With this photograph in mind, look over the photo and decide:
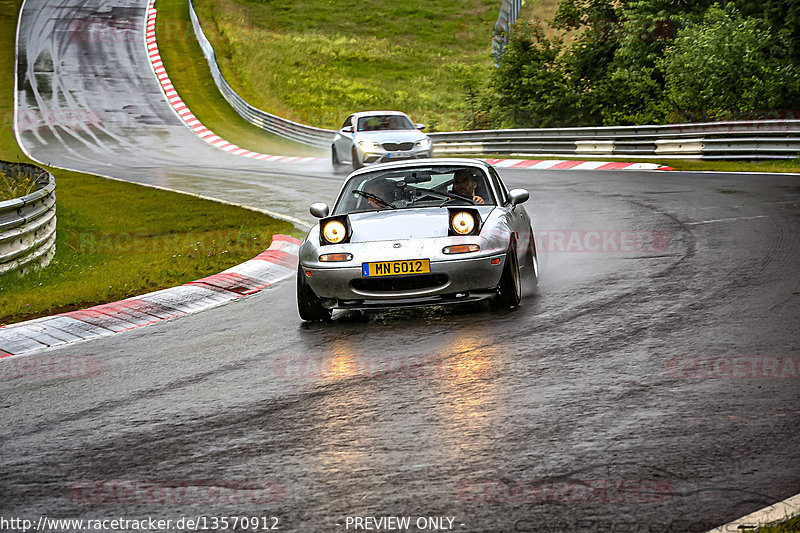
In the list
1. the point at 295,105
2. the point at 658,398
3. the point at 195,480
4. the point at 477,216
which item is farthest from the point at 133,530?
the point at 295,105

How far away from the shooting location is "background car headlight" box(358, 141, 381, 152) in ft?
74.6

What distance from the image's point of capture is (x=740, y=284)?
7941mm

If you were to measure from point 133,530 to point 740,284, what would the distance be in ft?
18.7

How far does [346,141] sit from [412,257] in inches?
664

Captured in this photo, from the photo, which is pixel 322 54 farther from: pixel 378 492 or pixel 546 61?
pixel 378 492

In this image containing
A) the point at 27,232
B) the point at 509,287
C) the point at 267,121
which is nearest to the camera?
the point at 509,287

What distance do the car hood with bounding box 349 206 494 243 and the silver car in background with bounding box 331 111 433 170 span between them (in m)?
14.3

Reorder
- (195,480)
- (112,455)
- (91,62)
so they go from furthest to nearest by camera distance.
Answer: (91,62) < (112,455) < (195,480)

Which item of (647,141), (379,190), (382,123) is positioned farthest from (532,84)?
(379,190)

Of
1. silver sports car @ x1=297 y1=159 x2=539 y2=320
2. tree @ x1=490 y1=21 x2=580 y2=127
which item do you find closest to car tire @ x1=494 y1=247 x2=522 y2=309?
silver sports car @ x1=297 y1=159 x2=539 y2=320

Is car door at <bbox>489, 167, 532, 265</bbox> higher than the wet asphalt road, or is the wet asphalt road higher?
car door at <bbox>489, 167, 532, 265</bbox>

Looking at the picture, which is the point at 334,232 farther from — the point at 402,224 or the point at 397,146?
the point at 397,146

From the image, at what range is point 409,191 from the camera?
8.87 m

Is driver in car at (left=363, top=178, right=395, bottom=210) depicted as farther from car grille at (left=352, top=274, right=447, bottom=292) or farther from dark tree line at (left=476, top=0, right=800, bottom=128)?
Result: dark tree line at (left=476, top=0, right=800, bottom=128)
